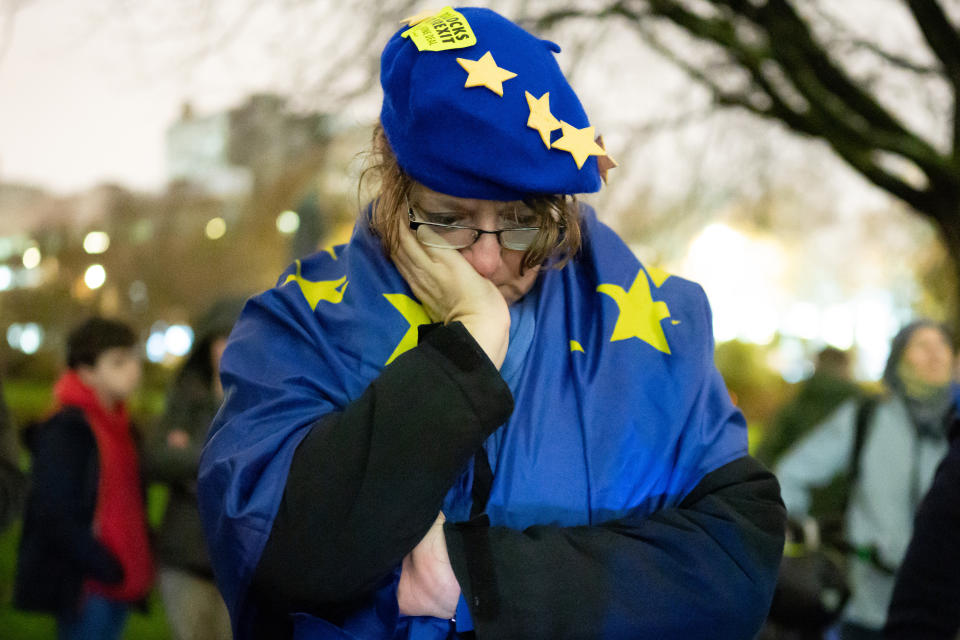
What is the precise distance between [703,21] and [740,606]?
6.64 metres

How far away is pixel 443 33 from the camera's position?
1.53 metres

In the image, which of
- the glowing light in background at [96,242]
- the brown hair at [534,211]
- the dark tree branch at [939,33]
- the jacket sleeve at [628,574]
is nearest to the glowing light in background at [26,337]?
the glowing light in background at [96,242]

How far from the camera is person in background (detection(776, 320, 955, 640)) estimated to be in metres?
3.86

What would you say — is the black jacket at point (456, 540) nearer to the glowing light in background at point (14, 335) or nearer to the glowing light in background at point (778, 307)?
the glowing light in background at point (778, 307)

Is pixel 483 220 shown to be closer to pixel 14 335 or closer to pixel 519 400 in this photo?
pixel 519 400

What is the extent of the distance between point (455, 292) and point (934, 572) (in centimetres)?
131

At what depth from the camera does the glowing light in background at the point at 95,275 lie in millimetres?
17578

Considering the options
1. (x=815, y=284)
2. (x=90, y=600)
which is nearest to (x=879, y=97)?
(x=90, y=600)

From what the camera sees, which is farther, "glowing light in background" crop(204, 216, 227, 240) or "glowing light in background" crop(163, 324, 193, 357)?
"glowing light in background" crop(163, 324, 193, 357)

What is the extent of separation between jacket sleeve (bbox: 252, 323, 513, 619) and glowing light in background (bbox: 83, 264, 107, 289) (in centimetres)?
1764

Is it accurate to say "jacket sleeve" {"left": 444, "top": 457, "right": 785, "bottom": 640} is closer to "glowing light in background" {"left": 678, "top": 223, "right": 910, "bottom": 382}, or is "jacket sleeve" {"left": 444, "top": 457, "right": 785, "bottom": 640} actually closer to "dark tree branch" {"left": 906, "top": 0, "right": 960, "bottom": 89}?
"dark tree branch" {"left": 906, "top": 0, "right": 960, "bottom": 89}

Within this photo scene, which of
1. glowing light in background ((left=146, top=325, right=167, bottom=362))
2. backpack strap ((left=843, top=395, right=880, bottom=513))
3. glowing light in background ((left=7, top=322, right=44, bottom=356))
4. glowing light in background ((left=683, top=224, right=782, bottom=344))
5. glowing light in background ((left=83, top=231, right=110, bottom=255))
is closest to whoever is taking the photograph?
backpack strap ((left=843, top=395, right=880, bottom=513))

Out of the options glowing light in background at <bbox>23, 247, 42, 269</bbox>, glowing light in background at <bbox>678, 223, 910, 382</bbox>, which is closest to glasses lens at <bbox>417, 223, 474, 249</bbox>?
glowing light in background at <bbox>678, 223, 910, 382</bbox>

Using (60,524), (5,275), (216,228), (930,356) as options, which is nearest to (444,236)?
(60,524)
